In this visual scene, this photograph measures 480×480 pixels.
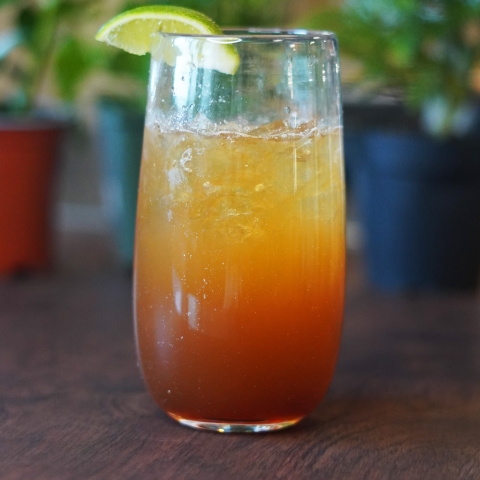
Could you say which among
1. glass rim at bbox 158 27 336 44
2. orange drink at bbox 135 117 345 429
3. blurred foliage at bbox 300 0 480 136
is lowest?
orange drink at bbox 135 117 345 429

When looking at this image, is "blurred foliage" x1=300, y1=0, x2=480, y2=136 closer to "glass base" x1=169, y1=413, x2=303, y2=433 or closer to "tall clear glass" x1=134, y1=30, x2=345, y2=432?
"tall clear glass" x1=134, y1=30, x2=345, y2=432

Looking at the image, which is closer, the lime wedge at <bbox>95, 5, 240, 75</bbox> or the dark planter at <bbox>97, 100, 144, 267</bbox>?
the lime wedge at <bbox>95, 5, 240, 75</bbox>

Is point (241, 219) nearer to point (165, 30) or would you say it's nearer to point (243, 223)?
point (243, 223)

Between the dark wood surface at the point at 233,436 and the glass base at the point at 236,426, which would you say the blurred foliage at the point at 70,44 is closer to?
the dark wood surface at the point at 233,436

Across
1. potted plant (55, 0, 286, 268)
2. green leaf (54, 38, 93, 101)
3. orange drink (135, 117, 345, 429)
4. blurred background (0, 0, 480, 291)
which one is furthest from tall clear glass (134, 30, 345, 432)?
green leaf (54, 38, 93, 101)

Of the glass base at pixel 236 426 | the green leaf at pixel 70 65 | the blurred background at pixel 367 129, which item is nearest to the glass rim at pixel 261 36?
the glass base at pixel 236 426

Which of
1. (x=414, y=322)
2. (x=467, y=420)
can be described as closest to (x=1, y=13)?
(x=414, y=322)

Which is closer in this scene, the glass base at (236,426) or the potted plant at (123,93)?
the glass base at (236,426)
